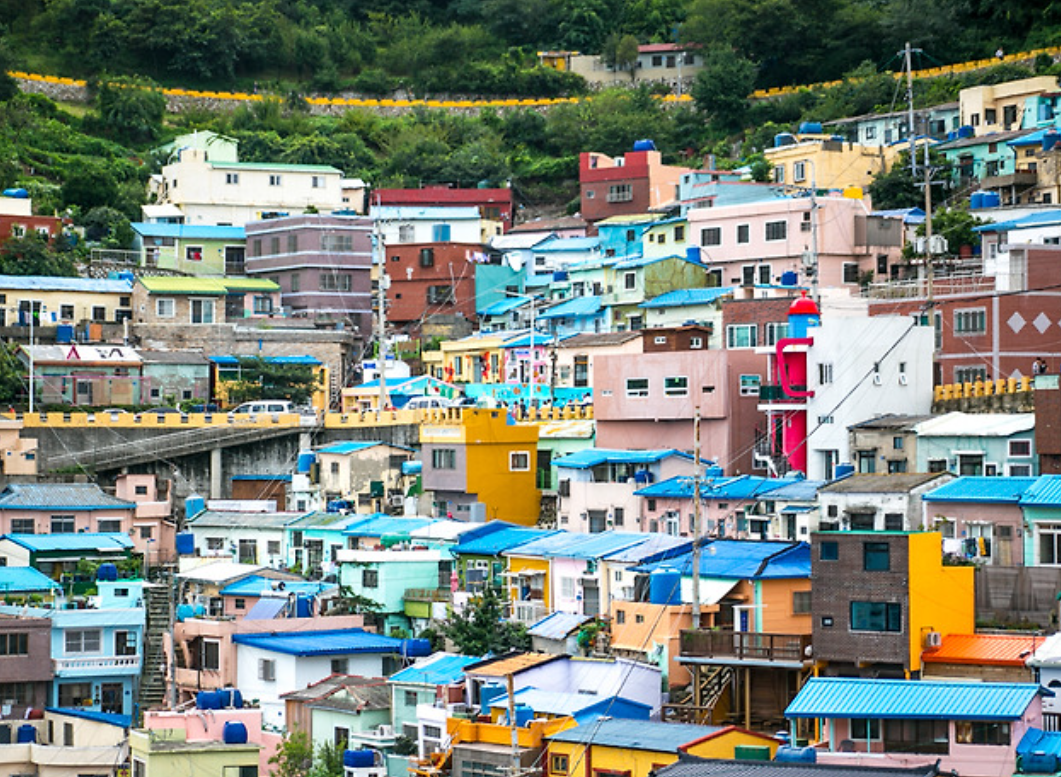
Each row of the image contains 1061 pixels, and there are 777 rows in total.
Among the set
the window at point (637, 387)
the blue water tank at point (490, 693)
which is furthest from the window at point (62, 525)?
the blue water tank at point (490, 693)

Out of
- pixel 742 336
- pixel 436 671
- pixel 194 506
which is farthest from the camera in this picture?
pixel 194 506

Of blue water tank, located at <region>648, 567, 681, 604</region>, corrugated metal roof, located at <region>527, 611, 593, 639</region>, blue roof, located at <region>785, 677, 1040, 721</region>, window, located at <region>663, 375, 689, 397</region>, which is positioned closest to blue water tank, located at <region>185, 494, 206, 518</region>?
window, located at <region>663, 375, 689, 397</region>

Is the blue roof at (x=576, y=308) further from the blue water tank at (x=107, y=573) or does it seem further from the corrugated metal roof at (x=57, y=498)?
the blue water tank at (x=107, y=573)

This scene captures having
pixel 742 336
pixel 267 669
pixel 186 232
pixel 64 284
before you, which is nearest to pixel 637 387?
pixel 742 336

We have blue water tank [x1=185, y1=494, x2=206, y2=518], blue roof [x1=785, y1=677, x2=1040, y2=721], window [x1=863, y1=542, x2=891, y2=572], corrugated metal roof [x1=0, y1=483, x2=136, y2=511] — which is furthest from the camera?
blue water tank [x1=185, y1=494, x2=206, y2=518]

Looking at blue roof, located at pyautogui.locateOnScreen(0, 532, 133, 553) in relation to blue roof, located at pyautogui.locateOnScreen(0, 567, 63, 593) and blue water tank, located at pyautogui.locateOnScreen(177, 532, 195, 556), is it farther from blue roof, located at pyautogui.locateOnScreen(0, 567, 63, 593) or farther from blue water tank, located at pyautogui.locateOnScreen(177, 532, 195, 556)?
blue roof, located at pyautogui.locateOnScreen(0, 567, 63, 593)

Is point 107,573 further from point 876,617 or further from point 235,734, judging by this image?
point 876,617
